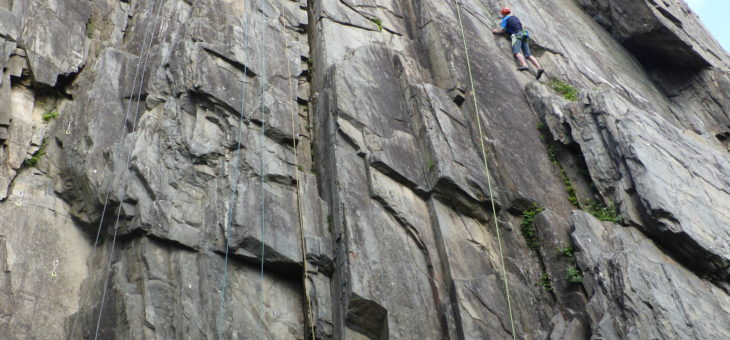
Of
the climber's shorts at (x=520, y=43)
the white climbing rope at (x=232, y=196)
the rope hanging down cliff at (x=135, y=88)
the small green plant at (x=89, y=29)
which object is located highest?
the climber's shorts at (x=520, y=43)

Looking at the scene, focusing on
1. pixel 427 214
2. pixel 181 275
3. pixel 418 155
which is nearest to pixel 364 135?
pixel 418 155

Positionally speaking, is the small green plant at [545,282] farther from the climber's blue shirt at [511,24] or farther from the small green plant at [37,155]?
the small green plant at [37,155]

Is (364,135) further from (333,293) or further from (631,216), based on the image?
(631,216)

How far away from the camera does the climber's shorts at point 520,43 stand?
2022 centimetres

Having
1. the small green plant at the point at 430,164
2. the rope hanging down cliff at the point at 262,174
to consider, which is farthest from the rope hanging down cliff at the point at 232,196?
the small green plant at the point at 430,164

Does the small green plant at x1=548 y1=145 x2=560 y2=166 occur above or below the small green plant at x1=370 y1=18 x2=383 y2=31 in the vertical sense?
above

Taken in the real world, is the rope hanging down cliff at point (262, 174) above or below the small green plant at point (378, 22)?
below

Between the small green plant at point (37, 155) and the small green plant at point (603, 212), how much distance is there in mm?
10640

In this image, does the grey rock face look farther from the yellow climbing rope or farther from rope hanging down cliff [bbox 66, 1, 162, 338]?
rope hanging down cliff [bbox 66, 1, 162, 338]

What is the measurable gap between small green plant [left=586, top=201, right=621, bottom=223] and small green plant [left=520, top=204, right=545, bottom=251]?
1069 mm

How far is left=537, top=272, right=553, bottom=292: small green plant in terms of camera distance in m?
13.7

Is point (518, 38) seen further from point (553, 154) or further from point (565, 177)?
point (565, 177)

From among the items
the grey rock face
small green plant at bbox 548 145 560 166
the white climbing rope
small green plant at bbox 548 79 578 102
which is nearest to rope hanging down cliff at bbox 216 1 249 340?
the white climbing rope

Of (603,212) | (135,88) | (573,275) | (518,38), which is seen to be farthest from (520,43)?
(135,88)
